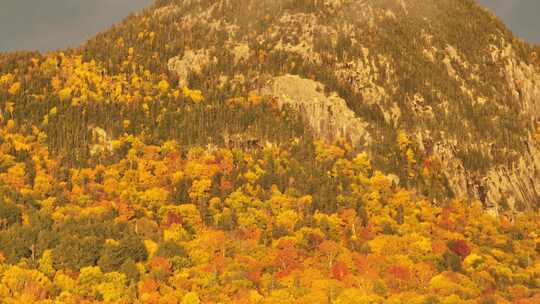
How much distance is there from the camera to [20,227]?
157m

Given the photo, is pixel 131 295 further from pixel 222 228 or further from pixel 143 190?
pixel 143 190

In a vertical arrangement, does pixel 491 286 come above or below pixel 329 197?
below

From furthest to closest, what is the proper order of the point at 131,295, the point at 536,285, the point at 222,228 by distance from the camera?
the point at 222,228
the point at 536,285
the point at 131,295

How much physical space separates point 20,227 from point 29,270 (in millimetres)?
20307

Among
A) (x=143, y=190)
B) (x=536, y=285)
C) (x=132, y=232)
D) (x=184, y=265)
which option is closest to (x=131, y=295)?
(x=184, y=265)

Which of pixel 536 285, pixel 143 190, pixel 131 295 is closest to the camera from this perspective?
pixel 131 295

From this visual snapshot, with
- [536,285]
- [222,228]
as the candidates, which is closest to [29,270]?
[222,228]

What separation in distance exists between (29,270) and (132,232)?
1215 inches

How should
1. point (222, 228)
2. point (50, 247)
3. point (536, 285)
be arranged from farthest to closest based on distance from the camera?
point (222, 228) < point (536, 285) < point (50, 247)

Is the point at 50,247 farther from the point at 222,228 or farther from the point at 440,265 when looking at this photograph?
the point at 440,265

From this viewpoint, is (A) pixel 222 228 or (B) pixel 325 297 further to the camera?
(A) pixel 222 228

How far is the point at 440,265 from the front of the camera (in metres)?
170

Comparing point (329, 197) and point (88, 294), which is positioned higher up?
point (329, 197)

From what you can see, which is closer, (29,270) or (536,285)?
(29,270)
